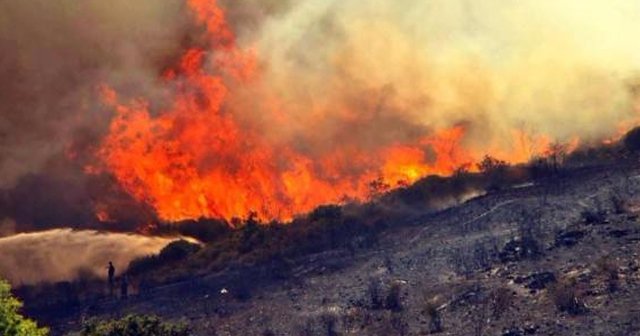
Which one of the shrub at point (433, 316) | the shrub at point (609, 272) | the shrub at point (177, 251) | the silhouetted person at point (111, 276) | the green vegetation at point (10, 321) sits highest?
the shrub at point (177, 251)

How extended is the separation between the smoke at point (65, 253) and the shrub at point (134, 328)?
74.0 feet

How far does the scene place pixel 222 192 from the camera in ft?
219

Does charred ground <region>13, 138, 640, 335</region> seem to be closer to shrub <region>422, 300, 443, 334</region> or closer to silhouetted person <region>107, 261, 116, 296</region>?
shrub <region>422, 300, 443, 334</region>

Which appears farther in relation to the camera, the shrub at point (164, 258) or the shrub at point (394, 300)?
the shrub at point (164, 258)

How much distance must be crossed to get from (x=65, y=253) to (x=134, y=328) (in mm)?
25705

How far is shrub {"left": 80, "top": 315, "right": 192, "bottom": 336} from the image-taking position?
36844mm

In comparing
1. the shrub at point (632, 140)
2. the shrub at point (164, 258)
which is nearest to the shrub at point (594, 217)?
the shrub at point (632, 140)

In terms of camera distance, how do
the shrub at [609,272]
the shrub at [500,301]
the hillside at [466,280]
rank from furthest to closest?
the shrub at [500,301] → the shrub at [609,272] → the hillside at [466,280]

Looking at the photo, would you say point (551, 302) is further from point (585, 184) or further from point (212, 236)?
point (212, 236)

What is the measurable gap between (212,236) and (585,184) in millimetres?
26169

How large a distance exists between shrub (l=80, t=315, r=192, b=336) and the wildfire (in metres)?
24.7

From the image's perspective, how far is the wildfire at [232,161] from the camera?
65250 millimetres

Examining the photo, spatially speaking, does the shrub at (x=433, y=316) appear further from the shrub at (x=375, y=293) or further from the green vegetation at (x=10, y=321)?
the green vegetation at (x=10, y=321)

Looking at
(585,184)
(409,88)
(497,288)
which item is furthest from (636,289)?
(409,88)
